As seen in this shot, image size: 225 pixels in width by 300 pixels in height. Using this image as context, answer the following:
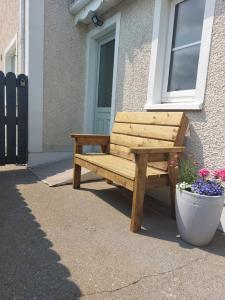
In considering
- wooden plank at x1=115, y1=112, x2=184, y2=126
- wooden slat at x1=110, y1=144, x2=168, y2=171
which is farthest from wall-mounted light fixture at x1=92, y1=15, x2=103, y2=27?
wooden slat at x1=110, y1=144, x2=168, y2=171

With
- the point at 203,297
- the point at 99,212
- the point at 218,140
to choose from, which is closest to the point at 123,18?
the point at 218,140

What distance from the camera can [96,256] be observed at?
2.14m

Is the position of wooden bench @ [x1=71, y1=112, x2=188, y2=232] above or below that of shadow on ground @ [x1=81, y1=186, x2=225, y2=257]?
above

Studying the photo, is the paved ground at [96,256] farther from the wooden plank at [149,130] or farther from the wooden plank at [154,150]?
the wooden plank at [149,130]

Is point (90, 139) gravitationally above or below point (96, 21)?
below

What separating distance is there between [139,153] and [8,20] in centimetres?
675

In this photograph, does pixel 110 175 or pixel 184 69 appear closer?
pixel 110 175

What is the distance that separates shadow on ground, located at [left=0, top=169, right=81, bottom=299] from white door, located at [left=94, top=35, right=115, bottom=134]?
2.70 metres

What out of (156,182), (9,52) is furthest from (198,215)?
(9,52)

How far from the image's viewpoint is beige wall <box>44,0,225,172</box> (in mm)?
2713

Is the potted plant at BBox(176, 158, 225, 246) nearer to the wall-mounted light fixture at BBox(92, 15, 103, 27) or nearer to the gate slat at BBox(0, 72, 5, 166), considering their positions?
the gate slat at BBox(0, 72, 5, 166)

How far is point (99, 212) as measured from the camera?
3.07m

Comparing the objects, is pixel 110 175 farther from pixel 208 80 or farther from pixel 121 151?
pixel 208 80

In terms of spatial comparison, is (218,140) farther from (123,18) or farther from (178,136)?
(123,18)
